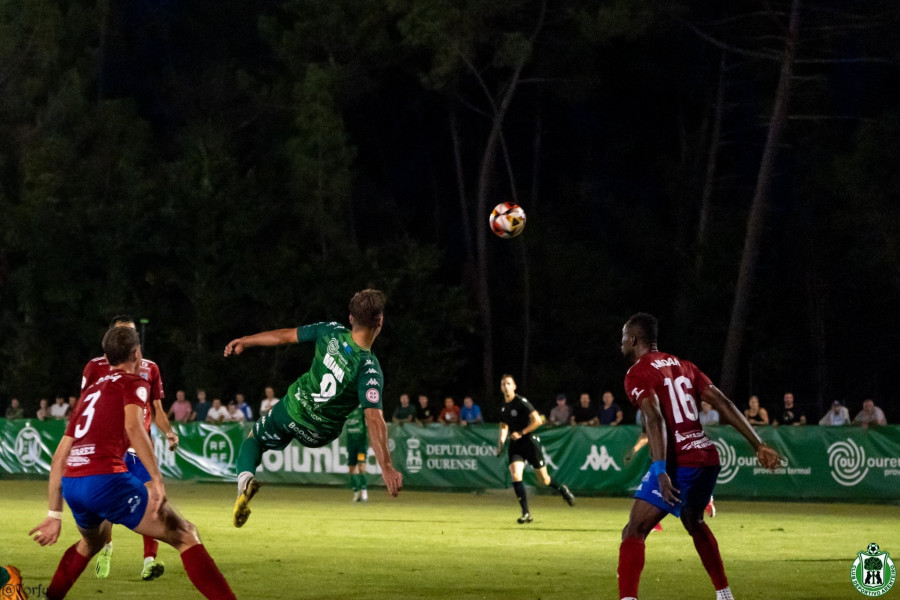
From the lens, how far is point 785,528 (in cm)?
2022

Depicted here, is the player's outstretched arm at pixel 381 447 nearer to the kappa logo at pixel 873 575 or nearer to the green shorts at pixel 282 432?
the green shorts at pixel 282 432

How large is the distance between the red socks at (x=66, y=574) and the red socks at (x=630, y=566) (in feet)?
12.4

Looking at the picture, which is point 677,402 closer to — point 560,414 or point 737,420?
point 737,420

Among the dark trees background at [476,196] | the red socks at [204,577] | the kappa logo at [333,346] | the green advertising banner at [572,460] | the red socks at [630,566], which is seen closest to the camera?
the red socks at [204,577]

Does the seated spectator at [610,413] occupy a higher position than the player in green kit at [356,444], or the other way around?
the seated spectator at [610,413]

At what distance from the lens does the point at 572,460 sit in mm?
27812

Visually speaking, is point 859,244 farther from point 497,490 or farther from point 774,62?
point 497,490

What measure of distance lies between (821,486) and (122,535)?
1312cm

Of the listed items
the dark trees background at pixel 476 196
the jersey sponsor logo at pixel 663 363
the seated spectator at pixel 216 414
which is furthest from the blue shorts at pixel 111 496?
the dark trees background at pixel 476 196

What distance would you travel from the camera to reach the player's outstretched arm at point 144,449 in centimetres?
938

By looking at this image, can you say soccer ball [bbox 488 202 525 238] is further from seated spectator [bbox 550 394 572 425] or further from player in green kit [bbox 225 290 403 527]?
player in green kit [bbox 225 290 403 527]

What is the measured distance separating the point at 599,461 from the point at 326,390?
16846 millimetres

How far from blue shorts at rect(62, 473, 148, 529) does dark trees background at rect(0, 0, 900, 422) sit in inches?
1219

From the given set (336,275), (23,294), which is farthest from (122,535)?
(23,294)
